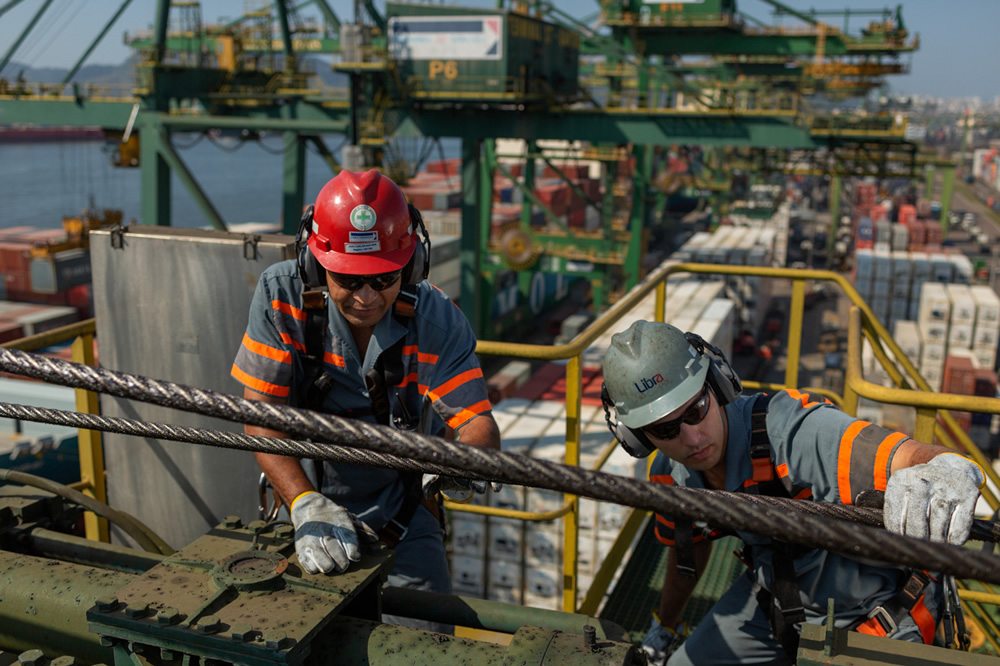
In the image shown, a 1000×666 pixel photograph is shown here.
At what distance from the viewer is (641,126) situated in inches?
807

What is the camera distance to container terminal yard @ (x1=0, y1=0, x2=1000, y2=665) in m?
1.97

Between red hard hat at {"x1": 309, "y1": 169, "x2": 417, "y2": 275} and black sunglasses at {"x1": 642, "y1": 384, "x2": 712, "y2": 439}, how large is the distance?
3.57 ft

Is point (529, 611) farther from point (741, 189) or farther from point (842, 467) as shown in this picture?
point (741, 189)

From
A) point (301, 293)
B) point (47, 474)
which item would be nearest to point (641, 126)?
point (47, 474)

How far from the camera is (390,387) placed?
126 inches

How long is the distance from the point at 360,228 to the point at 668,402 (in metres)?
1.26

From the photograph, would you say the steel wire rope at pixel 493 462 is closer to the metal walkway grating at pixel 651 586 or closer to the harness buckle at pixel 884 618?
the harness buckle at pixel 884 618

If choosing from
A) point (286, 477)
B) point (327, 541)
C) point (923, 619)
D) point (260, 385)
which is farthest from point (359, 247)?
point (923, 619)

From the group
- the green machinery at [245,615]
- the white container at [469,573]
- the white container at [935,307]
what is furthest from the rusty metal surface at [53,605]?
the white container at [935,307]

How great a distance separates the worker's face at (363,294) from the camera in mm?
2975

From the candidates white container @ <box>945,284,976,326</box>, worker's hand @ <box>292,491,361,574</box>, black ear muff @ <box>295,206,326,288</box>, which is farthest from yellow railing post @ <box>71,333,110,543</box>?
white container @ <box>945,284,976,326</box>

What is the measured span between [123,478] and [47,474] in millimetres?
10161

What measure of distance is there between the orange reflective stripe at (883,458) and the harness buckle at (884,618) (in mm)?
569

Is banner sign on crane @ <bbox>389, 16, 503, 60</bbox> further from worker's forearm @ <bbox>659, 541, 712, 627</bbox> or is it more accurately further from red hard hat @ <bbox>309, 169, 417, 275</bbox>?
worker's forearm @ <bbox>659, 541, 712, 627</bbox>
